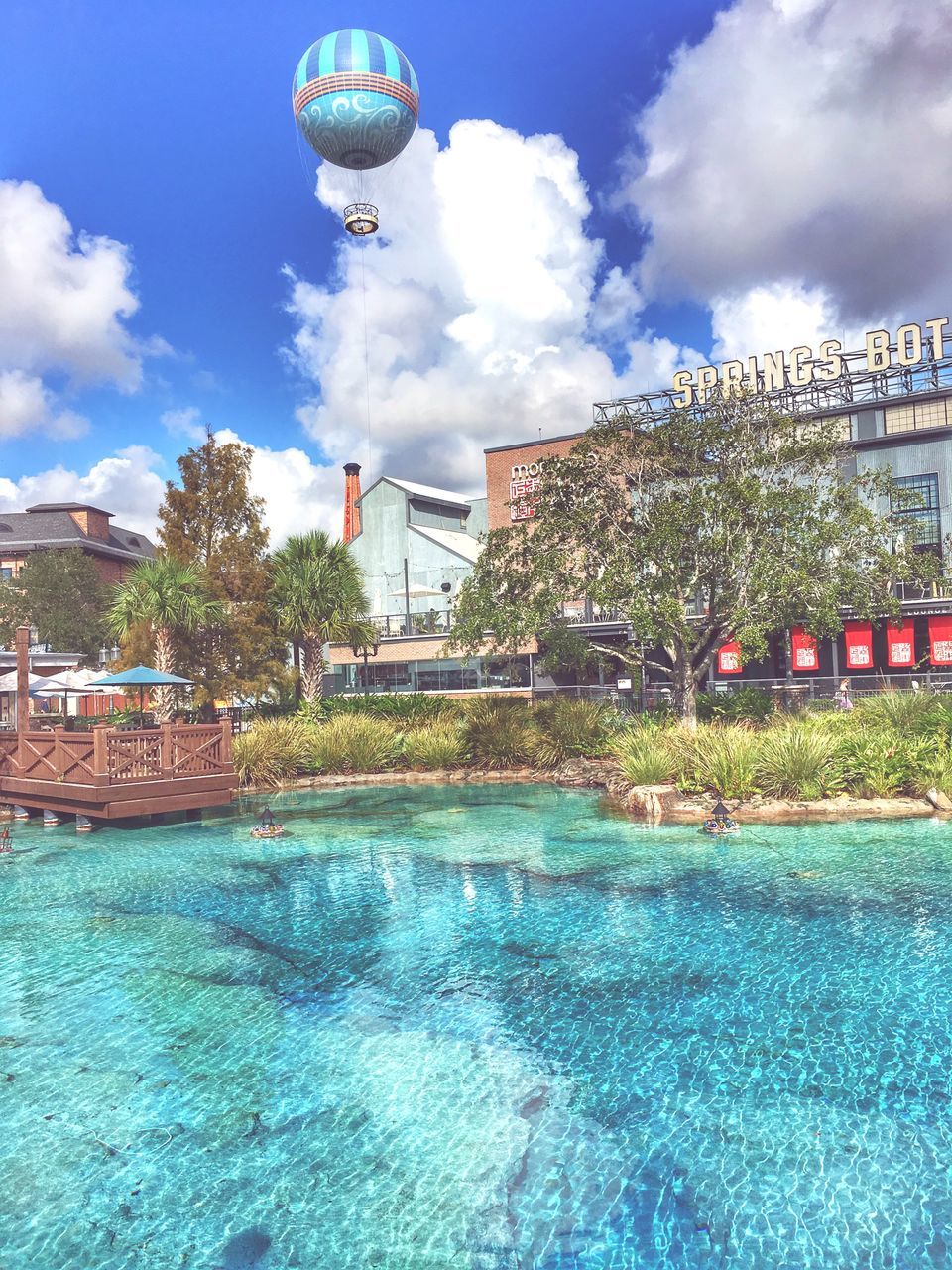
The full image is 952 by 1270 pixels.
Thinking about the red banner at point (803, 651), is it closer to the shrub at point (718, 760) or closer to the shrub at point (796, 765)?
the shrub at point (718, 760)

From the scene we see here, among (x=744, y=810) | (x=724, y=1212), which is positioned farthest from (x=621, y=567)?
(x=724, y=1212)

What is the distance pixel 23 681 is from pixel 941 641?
29.1m

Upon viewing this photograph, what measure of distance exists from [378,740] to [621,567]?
29.3ft

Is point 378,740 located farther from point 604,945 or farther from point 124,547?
point 124,547

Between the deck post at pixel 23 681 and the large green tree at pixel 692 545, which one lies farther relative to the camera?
the deck post at pixel 23 681

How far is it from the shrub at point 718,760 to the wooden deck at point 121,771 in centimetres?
1000

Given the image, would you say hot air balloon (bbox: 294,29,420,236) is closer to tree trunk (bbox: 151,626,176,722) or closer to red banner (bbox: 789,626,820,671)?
tree trunk (bbox: 151,626,176,722)

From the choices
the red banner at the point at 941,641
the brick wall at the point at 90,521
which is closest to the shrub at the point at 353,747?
the red banner at the point at 941,641

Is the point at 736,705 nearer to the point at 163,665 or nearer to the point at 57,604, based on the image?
the point at 163,665

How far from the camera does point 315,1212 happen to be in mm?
5301

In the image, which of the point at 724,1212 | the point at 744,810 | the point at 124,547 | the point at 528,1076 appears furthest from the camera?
the point at 124,547

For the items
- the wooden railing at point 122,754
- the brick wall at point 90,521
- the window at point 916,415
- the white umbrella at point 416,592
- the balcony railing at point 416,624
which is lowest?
the wooden railing at point 122,754

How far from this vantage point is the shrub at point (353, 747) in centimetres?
2350

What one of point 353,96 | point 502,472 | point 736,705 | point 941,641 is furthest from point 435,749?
point 502,472
